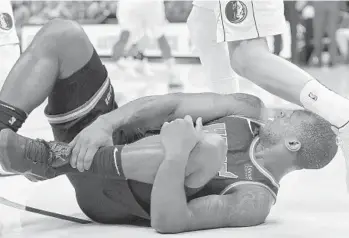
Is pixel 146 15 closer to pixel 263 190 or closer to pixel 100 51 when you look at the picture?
pixel 100 51

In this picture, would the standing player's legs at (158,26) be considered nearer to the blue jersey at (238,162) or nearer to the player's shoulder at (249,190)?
the blue jersey at (238,162)

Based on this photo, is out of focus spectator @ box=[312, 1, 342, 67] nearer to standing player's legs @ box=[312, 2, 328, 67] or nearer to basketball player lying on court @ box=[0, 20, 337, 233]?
standing player's legs @ box=[312, 2, 328, 67]

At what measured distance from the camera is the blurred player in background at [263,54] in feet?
7.64

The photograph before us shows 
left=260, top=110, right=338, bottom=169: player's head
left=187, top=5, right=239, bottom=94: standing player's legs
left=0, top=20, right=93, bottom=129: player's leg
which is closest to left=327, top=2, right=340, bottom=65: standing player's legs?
left=187, top=5, right=239, bottom=94: standing player's legs

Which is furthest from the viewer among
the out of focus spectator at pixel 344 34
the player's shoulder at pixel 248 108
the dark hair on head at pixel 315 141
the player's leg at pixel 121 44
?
the out of focus spectator at pixel 344 34

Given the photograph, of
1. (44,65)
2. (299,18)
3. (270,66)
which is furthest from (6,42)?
(299,18)

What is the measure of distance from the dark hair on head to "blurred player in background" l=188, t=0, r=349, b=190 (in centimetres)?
4

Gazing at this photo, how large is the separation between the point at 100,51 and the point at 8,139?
8623mm

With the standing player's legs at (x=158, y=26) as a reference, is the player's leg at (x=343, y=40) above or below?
below

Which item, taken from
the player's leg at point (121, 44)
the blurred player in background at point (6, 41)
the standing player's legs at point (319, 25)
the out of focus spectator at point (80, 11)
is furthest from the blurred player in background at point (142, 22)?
the blurred player in background at point (6, 41)

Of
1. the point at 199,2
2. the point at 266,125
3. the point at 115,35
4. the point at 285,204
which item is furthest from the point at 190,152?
the point at 115,35

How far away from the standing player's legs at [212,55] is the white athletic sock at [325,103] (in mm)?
937

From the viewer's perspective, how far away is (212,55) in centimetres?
335

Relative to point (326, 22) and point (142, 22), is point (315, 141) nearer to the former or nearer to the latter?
point (142, 22)
